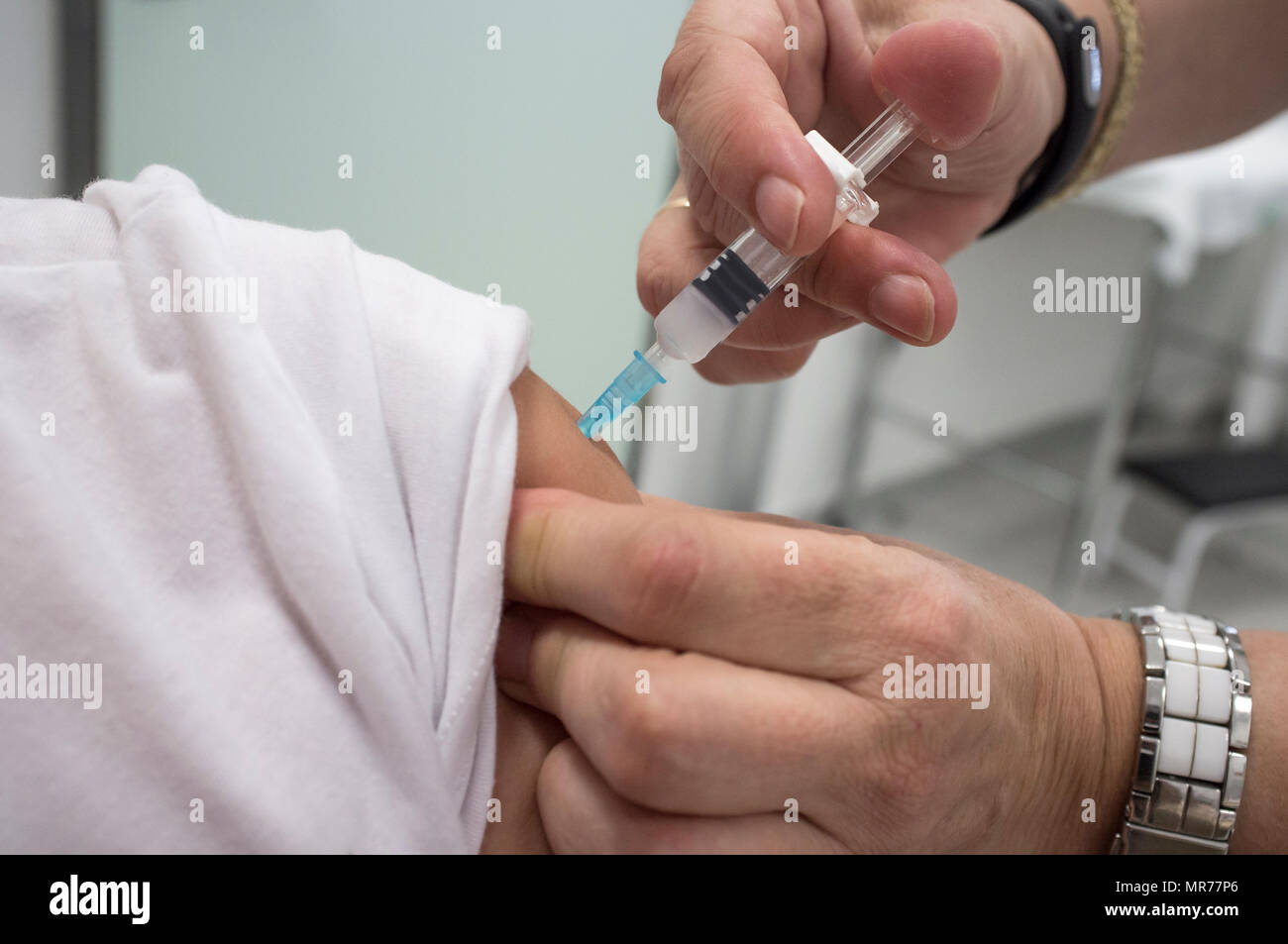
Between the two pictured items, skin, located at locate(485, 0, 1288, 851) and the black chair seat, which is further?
the black chair seat

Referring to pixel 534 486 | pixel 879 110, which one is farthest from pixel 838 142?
pixel 534 486

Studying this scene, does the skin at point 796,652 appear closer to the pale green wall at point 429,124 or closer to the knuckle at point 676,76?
the knuckle at point 676,76

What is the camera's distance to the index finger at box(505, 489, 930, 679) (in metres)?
0.56

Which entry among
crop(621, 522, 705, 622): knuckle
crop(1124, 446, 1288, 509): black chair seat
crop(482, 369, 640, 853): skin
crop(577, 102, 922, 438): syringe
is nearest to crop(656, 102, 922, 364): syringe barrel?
crop(577, 102, 922, 438): syringe

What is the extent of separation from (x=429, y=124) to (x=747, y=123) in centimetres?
80

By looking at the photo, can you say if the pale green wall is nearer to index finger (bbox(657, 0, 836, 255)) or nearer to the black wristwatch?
index finger (bbox(657, 0, 836, 255))

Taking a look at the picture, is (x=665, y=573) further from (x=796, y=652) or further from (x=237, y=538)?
(x=237, y=538)

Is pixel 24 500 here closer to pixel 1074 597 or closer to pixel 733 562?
pixel 733 562

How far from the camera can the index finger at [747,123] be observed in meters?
0.65

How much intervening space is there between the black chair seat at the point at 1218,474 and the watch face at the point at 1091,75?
5.57 feet

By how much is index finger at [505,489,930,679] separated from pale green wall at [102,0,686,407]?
1.59 ft

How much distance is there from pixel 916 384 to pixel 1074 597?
79 cm

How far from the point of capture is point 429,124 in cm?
134

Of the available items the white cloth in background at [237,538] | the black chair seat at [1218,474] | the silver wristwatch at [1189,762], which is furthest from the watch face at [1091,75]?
the black chair seat at [1218,474]
